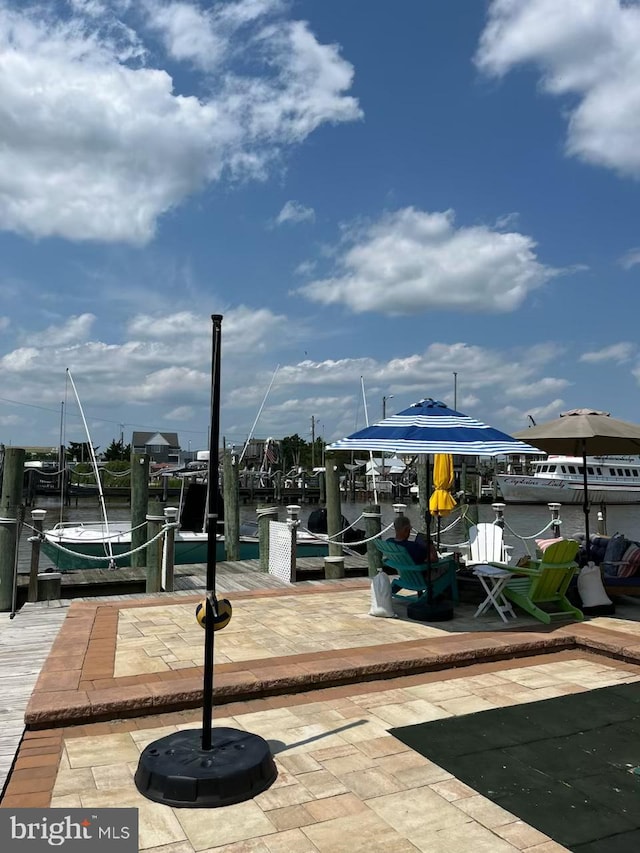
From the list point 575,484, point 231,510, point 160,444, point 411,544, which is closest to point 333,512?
point 231,510

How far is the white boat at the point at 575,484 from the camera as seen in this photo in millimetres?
55188

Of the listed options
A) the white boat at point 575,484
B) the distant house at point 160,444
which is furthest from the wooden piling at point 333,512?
the distant house at point 160,444

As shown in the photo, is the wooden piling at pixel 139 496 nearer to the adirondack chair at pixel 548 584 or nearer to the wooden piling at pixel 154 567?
the wooden piling at pixel 154 567

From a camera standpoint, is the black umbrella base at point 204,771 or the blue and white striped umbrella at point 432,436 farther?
the blue and white striped umbrella at point 432,436

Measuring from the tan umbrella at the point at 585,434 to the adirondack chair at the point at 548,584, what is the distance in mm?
1123

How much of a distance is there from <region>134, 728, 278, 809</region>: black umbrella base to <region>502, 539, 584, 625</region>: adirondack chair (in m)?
4.14

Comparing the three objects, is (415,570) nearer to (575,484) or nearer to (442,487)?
(442,487)

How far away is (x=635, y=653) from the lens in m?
5.93

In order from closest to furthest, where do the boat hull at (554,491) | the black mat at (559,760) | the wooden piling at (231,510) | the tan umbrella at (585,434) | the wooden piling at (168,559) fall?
the black mat at (559,760) → the tan umbrella at (585,434) → the wooden piling at (168,559) → the wooden piling at (231,510) → the boat hull at (554,491)

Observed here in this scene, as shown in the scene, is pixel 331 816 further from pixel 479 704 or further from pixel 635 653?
pixel 635 653

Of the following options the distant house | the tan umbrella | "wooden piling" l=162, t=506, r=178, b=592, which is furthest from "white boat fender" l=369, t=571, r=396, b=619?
the distant house

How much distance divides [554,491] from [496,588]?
50.7 meters

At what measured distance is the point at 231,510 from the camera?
14234 mm

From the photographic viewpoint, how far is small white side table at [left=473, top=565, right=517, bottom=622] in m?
7.27
